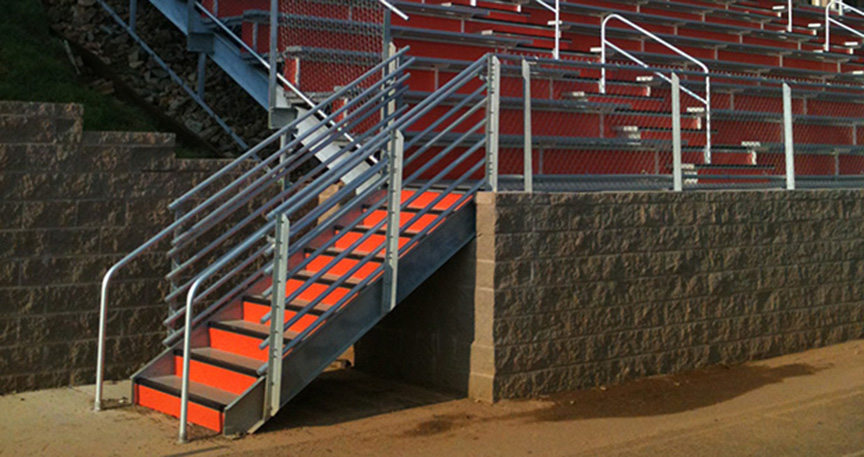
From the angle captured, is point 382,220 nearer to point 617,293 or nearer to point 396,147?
point 396,147

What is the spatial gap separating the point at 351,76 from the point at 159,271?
277 centimetres

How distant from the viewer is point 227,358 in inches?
282

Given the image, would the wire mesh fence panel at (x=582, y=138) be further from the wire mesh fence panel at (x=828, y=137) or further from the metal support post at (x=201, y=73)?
the metal support post at (x=201, y=73)

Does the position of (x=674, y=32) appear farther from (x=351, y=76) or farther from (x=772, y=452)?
(x=772, y=452)

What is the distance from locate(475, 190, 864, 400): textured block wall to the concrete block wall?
1cm

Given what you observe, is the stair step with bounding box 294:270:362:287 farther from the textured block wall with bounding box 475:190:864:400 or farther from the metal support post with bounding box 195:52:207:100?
the metal support post with bounding box 195:52:207:100

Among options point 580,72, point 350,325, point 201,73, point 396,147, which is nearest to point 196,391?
point 350,325

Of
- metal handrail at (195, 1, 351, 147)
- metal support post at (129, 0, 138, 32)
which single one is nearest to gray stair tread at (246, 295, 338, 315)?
metal handrail at (195, 1, 351, 147)

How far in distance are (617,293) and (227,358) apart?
306cm

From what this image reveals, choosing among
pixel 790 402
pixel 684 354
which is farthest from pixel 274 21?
pixel 790 402

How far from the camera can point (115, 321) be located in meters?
7.91

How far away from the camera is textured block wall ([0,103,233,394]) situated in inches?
294

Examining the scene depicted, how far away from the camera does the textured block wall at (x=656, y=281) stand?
303 inches

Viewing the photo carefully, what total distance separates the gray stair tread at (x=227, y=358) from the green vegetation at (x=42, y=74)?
143 inches
